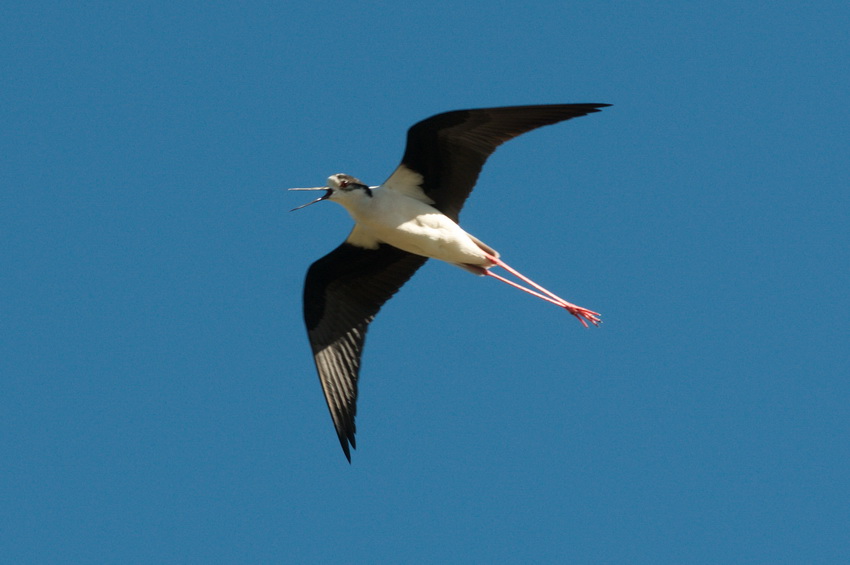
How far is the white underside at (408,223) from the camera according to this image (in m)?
11.8

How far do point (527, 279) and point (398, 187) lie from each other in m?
1.85

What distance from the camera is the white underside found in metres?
11.8

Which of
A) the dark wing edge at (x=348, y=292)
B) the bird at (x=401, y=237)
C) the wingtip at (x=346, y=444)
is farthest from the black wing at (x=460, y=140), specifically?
the wingtip at (x=346, y=444)

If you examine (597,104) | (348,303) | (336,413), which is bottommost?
(336,413)

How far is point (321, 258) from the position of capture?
1255cm

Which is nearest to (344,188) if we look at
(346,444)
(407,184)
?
(407,184)

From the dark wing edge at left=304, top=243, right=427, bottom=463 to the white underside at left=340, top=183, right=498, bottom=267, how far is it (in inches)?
24.9

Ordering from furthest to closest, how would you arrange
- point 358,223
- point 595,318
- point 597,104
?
1. point 595,318
2. point 358,223
3. point 597,104

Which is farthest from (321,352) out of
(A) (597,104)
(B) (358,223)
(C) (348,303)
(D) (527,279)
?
(A) (597,104)

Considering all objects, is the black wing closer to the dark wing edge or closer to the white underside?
the white underside

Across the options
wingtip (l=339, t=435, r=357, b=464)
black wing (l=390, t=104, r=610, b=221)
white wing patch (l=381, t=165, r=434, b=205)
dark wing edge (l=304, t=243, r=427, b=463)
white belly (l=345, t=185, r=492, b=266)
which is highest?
black wing (l=390, t=104, r=610, b=221)

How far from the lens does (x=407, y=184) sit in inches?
473

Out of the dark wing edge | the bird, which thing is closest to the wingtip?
the bird

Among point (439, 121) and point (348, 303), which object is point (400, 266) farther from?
point (439, 121)
